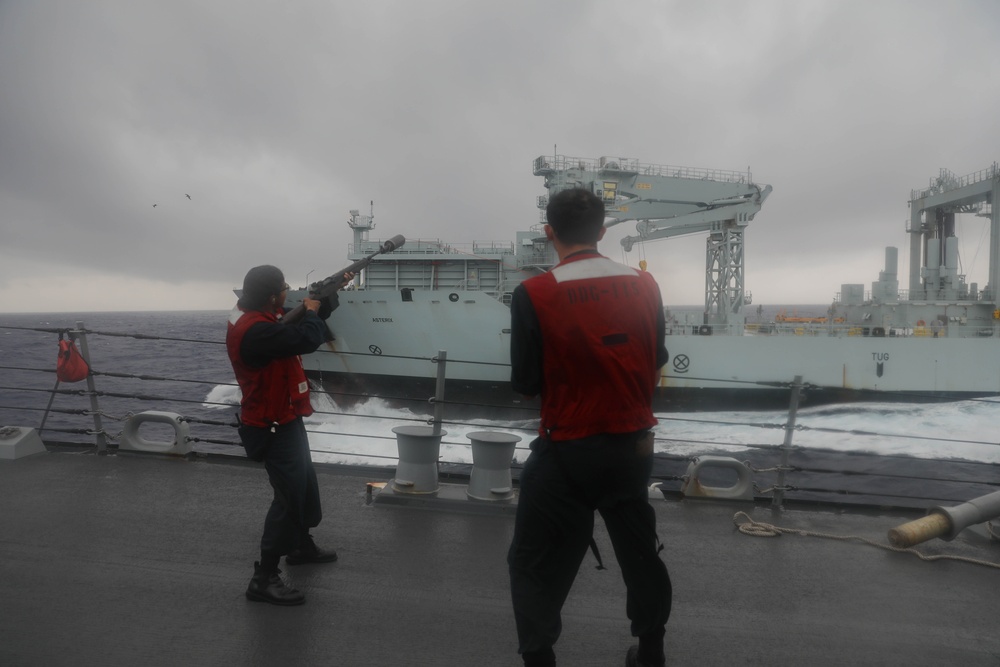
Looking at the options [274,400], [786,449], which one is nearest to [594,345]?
[274,400]

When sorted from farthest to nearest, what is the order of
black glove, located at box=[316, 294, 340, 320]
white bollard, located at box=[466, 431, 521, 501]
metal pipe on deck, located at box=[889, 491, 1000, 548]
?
white bollard, located at box=[466, 431, 521, 501] < metal pipe on deck, located at box=[889, 491, 1000, 548] < black glove, located at box=[316, 294, 340, 320]

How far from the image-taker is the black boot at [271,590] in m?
2.73

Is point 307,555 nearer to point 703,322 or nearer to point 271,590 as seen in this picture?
point 271,590

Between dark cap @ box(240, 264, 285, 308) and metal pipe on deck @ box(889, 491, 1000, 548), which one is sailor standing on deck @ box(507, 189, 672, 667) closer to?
dark cap @ box(240, 264, 285, 308)

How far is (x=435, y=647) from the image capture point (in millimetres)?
2434

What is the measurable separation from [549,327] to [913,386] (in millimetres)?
24557

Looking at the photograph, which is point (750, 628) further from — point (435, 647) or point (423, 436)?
point (423, 436)

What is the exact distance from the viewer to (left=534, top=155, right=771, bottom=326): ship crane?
22484 mm

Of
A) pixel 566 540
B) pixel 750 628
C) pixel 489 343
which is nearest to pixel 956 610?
pixel 750 628

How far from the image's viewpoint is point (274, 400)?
285 cm

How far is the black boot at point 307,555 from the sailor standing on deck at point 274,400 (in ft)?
0.86

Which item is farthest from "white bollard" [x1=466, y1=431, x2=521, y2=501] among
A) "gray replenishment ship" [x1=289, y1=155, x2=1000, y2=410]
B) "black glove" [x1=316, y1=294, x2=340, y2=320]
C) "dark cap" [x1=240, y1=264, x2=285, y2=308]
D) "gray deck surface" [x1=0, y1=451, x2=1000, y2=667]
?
A: "gray replenishment ship" [x1=289, y1=155, x2=1000, y2=410]

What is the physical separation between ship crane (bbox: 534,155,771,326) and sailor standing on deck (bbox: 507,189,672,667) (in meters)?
20.8

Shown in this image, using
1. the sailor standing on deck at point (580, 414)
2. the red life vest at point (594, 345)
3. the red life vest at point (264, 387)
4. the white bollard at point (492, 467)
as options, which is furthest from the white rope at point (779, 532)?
the red life vest at point (264, 387)
